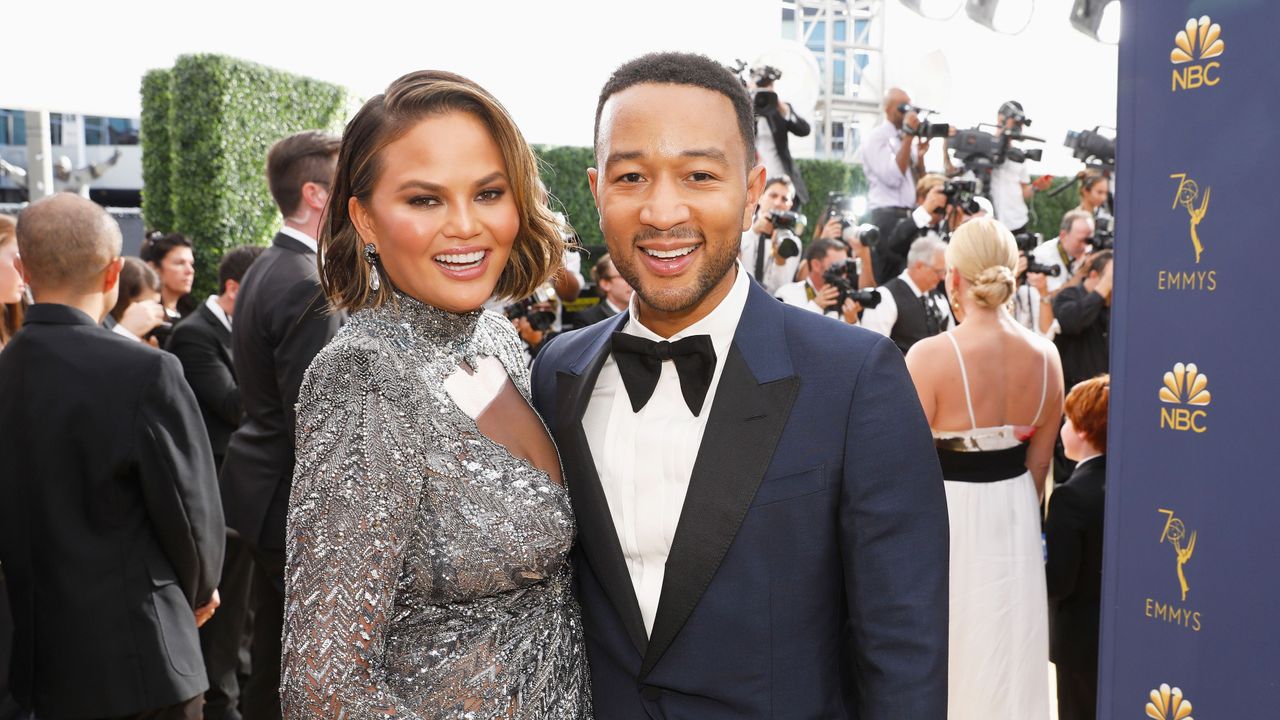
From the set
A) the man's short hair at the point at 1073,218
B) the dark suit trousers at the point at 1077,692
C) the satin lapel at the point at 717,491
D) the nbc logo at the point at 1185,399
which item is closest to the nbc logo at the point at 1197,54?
the nbc logo at the point at 1185,399

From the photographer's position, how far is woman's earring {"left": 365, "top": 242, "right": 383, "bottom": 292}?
1743mm

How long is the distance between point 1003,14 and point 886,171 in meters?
3.07

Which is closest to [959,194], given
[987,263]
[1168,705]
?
[987,263]

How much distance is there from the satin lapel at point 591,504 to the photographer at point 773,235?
199 inches

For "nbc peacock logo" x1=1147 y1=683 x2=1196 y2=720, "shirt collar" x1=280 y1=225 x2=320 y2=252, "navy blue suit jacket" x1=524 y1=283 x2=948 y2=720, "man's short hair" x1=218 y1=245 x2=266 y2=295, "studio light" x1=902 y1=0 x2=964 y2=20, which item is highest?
"studio light" x1=902 y1=0 x2=964 y2=20

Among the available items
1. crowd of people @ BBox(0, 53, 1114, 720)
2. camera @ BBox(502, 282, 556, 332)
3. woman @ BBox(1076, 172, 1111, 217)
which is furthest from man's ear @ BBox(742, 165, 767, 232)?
woman @ BBox(1076, 172, 1111, 217)

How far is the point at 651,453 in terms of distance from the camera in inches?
63.7

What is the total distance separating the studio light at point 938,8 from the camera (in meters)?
10.1

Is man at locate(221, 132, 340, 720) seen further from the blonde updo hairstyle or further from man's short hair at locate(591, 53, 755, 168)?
the blonde updo hairstyle

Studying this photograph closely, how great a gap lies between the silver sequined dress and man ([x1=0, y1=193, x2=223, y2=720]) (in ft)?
4.66

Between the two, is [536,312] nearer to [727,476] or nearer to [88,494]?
[88,494]

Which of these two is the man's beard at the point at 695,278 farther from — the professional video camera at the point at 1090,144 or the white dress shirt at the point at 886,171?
the professional video camera at the point at 1090,144

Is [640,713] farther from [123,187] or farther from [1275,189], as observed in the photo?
[123,187]

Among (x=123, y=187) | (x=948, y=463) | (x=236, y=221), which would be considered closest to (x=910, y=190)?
(x=948, y=463)
